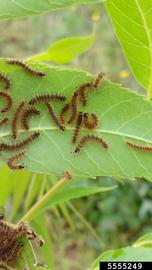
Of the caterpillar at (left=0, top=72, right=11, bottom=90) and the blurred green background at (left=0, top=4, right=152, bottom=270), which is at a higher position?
the blurred green background at (left=0, top=4, right=152, bottom=270)

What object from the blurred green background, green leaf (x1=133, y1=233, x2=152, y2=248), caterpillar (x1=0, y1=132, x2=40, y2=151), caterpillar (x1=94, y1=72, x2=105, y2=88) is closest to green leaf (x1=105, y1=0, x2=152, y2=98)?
caterpillar (x1=94, y1=72, x2=105, y2=88)

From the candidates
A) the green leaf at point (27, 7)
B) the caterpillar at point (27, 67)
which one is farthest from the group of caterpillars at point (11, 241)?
the green leaf at point (27, 7)

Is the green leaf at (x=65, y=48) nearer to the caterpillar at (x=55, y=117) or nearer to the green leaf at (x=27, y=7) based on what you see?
the caterpillar at (x=55, y=117)

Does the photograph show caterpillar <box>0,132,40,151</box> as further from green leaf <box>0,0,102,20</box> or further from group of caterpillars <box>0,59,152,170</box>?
green leaf <box>0,0,102,20</box>

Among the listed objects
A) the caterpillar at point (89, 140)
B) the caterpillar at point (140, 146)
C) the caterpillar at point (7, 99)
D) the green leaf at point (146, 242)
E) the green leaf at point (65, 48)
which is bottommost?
the green leaf at point (146, 242)

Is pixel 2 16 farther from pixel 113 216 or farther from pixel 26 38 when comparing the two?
pixel 26 38

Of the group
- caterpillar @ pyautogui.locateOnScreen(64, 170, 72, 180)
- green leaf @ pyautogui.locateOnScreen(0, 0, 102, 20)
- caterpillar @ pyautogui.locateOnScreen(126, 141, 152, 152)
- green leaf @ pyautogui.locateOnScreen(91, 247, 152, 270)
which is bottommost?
green leaf @ pyautogui.locateOnScreen(91, 247, 152, 270)

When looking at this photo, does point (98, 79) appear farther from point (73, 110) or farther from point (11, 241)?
point (11, 241)
